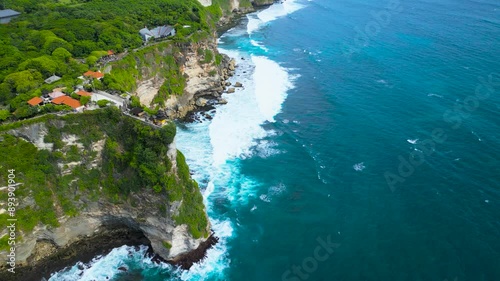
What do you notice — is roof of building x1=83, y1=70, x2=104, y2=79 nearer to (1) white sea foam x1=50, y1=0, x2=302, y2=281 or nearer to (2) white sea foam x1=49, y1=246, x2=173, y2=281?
(1) white sea foam x1=50, y1=0, x2=302, y2=281

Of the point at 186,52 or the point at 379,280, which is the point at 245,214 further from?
the point at 186,52

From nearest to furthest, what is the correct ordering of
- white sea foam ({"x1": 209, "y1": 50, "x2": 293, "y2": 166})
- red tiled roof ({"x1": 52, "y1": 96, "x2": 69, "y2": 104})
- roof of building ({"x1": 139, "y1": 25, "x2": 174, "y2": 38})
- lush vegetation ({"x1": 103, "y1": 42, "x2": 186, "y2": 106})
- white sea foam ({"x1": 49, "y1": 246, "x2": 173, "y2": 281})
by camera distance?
white sea foam ({"x1": 49, "y1": 246, "x2": 173, "y2": 281})
red tiled roof ({"x1": 52, "y1": 96, "x2": 69, "y2": 104})
lush vegetation ({"x1": 103, "y1": 42, "x2": 186, "y2": 106})
white sea foam ({"x1": 209, "y1": 50, "x2": 293, "y2": 166})
roof of building ({"x1": 139, "y1": 25, "x2": 174, "y2": 38})

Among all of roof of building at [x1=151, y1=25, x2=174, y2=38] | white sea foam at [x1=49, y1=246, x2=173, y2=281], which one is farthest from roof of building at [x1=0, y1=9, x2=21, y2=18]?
white sea foam at [x1=49, y1=246, x2=173, y2=281]

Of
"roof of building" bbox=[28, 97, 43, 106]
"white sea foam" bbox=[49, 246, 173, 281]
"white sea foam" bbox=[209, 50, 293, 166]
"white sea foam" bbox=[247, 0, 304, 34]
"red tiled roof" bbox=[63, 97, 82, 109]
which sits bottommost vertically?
"white sea foam" bbox=[49, 246, 173, 281]

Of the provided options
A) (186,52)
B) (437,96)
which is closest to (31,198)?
(186,52)

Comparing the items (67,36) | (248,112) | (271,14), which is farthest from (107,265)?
(271,14)

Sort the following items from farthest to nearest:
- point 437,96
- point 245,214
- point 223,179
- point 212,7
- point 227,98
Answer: point 212,7 → point 227,98 → point 437,96 → point 223,179 → point 245,214

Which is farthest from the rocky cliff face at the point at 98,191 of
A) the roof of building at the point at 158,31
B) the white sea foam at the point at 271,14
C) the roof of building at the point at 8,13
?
the white sea foam at the point at 271,14

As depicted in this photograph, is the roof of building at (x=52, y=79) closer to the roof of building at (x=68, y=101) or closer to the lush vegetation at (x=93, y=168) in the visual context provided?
the roof of building at (x=68, y=101)
